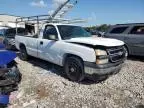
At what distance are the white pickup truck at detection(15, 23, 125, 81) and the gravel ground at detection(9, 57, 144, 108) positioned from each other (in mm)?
410

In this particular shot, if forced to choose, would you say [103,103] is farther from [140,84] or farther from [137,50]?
[137,50]

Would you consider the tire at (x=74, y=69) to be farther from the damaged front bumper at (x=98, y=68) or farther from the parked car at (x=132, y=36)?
the parked car at (x=132, y=36)

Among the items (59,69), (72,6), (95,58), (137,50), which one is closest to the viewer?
(95,58)

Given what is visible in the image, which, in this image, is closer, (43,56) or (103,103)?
(103,103)

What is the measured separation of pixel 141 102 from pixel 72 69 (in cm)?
219

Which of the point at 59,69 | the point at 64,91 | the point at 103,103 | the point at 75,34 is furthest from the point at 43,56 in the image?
the point at 103,103

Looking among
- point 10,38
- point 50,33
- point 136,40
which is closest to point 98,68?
point 50,33

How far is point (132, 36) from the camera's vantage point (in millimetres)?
9297

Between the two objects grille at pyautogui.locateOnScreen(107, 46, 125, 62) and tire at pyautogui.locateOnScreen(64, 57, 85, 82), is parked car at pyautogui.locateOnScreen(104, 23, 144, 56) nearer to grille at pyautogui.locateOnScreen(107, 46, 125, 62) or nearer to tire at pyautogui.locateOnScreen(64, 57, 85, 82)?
grille at pyautogui.locateOnScreen(107, 46, 125, 62)

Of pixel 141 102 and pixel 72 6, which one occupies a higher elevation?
pixel 72 6

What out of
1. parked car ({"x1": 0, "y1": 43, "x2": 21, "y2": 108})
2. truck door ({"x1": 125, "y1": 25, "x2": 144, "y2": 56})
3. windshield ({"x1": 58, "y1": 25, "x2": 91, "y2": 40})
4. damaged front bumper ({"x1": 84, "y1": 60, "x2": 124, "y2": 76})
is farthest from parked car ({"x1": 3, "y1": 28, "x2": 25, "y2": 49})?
damaged front bumper ({"x1": 84, "y1": 60, "x2": 124, "y2": 76})

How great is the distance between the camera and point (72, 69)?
6.02m

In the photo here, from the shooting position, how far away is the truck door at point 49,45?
6680 millimetres

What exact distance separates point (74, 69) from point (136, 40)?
14.5 feet
